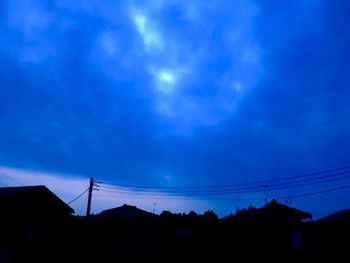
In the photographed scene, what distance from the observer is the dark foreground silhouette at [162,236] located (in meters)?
24.6

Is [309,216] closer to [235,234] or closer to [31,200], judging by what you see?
[235,234]

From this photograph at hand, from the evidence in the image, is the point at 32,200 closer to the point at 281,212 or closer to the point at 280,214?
the point at 280,214

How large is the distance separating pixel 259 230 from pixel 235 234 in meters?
2.35

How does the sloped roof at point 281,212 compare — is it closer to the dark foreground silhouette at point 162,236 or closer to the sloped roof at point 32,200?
the dark foreground silhouette at point 162,236

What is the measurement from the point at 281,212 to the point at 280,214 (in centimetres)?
44

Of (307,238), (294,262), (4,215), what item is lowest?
(294,262)

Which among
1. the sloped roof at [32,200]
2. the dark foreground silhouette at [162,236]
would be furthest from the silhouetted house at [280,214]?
the sloped roof at [32,200]

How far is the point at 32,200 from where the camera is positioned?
26.0m

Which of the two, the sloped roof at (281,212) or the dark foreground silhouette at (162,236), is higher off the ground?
the sloped roof at (281,212)

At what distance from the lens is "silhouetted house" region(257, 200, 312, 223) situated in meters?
26.2

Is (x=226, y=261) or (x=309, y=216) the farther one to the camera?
(x=309, y=216)

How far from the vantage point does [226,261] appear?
2542cm

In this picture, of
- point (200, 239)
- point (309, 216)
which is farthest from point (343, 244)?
point (200, 239)

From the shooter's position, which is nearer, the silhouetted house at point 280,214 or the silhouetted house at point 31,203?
the silhouetted house at point 31,203
